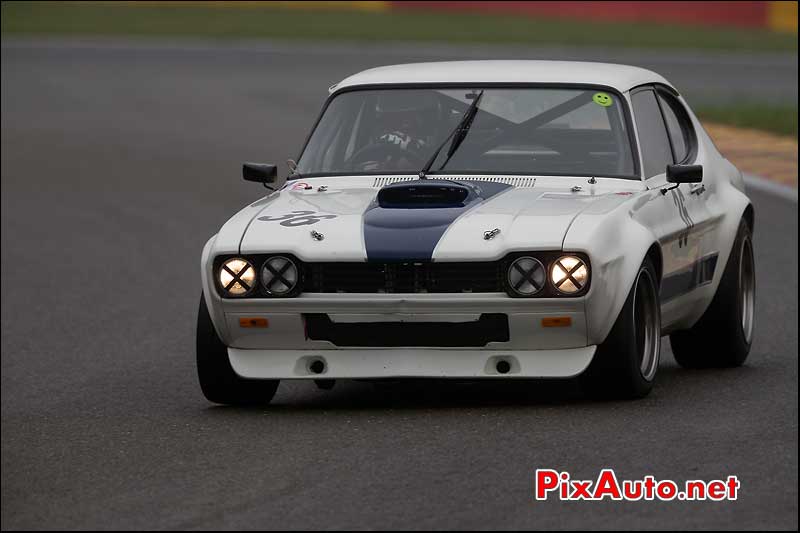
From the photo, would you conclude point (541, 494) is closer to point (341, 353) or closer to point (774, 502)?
point (774, 502)

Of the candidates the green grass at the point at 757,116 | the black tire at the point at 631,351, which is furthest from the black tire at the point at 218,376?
the green grass at the point at 757,116

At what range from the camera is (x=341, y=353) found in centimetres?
696

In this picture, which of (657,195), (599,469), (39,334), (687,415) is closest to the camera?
(599,469)

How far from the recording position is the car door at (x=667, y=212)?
298 inches

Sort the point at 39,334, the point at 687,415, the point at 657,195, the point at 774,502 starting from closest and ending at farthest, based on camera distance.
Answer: the point at 774,502, the point at 687,415, the point at 657,195, the point at 39,334

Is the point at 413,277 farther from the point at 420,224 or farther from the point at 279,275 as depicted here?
the point at 279,275

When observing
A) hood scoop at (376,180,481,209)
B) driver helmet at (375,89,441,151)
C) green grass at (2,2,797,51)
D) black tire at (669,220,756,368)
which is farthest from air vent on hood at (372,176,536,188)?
green grass at (2,2,797,51)

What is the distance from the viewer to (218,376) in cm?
727

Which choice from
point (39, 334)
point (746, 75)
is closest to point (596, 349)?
point (39, 334)

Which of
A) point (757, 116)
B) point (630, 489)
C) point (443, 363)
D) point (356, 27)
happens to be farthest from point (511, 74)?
point (356, 27)

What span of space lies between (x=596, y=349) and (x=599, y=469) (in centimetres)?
129

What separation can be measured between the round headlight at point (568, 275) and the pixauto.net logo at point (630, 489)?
4.25 ft

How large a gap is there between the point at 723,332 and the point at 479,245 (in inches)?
87.5

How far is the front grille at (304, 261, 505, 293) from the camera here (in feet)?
22.1
